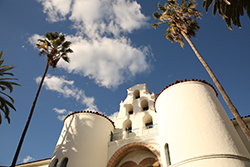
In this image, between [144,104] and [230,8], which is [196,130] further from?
[144,104]

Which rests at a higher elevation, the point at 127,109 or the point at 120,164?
the point at 127,109

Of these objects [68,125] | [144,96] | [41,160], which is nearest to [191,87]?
[144,96]

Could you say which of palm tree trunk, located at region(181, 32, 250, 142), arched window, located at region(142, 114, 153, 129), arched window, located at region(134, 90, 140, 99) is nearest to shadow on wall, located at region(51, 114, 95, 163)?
arched window, located at region(142, 114, 153, 129)

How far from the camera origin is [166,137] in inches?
492

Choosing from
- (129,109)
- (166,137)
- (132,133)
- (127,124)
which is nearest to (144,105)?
(129,109)

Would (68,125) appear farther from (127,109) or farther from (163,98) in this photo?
(163,98)

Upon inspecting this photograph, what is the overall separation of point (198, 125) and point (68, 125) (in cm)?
1104

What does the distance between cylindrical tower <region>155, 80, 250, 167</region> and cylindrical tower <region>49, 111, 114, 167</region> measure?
5414 millimetres

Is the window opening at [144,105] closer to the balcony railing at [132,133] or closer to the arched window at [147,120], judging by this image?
the arched window at [147,120]

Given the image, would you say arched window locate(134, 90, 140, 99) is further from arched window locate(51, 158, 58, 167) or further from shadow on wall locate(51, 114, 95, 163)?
arched window locate(51, 158, 58, 167)

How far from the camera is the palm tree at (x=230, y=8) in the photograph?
9.37 m

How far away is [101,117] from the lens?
57.1 ft

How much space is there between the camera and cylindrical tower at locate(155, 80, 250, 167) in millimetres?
9859

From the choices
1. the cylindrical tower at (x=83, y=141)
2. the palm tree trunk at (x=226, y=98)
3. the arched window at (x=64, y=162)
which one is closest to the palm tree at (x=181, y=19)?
the palm tree trunk at (x=226, y=98)
